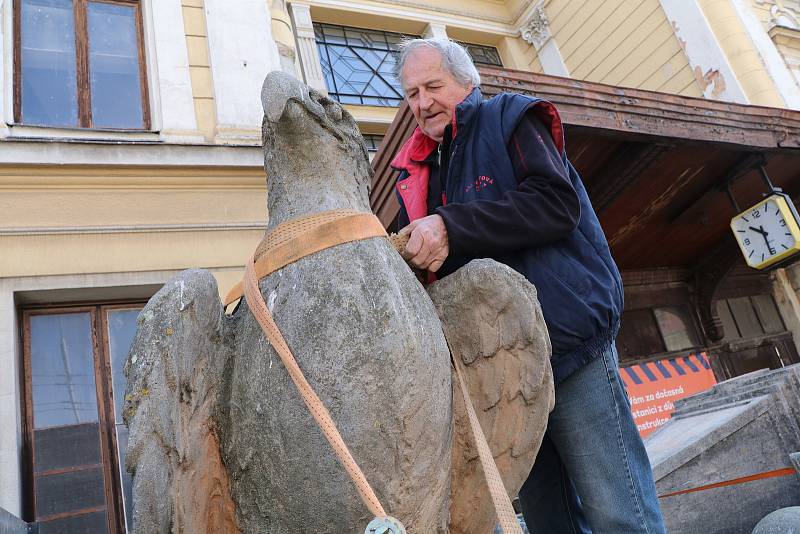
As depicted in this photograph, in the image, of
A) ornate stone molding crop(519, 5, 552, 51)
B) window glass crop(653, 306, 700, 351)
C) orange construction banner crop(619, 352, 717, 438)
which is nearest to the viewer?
orange construction banner crop(619, 352, 717, 438)

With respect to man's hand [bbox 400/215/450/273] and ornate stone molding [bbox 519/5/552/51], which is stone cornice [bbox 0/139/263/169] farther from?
ornate stone molding [bbox 519/5/552/51]

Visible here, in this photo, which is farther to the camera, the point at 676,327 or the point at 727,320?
the point at 727,320

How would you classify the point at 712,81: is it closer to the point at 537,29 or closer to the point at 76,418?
the point at 537,29

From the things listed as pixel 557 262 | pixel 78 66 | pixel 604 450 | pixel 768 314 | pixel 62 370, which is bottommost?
pixel 604 450

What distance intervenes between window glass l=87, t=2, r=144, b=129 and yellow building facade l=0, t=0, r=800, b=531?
0.01m

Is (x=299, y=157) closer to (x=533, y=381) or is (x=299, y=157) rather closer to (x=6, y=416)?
(x=533, y=381)

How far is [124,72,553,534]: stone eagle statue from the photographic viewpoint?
1.09m

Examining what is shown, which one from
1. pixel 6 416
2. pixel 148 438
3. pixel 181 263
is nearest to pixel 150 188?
pixel 181 263

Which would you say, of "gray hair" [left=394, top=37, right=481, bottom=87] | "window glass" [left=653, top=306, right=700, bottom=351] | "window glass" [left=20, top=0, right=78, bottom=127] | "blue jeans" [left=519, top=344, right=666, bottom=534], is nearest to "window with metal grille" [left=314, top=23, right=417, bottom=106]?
"window glass" [left=20, top=0, right=78, bottom=127]

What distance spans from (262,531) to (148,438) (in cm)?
30

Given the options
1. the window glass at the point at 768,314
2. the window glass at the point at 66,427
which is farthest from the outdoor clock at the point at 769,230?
the window glass at the point at 66,427

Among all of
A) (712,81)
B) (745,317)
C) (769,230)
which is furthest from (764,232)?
(712,81)

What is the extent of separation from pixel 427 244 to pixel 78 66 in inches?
204

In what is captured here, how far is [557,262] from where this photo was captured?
4.89 ft
